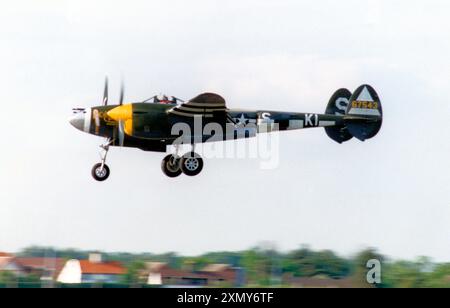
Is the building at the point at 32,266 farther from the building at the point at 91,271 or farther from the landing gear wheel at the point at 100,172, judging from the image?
the landing gear wheel at the point at 100,172

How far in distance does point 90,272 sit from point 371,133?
753 centimetres

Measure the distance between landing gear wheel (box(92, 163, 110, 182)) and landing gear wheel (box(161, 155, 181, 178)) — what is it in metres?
1.29

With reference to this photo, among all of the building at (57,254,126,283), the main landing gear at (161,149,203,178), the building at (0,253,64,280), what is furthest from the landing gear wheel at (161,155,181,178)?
the building at (0,253,64,280)

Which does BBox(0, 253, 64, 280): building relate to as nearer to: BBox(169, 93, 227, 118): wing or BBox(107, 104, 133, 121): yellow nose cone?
BBox(107, 104, 133, 121): yellow nose cone

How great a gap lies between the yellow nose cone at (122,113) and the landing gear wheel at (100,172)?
3.81 feet

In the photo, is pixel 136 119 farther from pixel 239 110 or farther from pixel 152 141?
pixel 239 110

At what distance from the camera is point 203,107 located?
23.6 m

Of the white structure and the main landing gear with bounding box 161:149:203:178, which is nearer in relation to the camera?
the main landing gear with bounding box 161:149:203:178

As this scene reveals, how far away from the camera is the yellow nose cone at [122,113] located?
23734mm

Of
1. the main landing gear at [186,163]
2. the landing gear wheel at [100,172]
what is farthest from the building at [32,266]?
the main landing gear at [186,163]

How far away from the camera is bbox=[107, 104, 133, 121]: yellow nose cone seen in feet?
77.9
